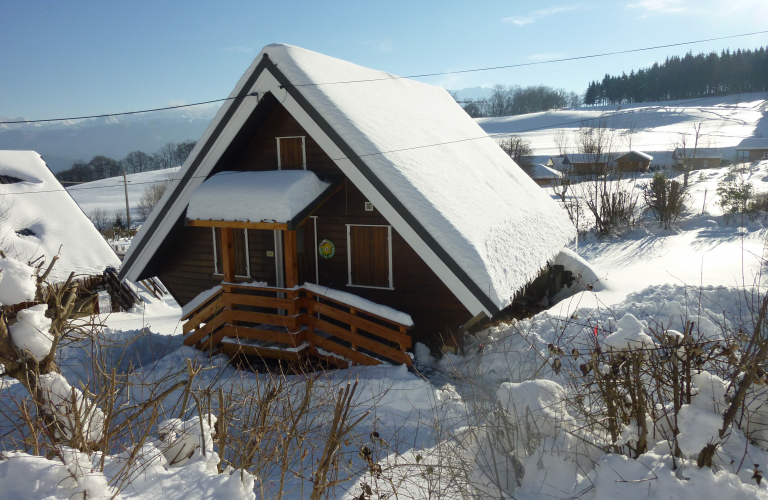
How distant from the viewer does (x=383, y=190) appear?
7.57 m

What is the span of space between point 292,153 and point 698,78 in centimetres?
11837

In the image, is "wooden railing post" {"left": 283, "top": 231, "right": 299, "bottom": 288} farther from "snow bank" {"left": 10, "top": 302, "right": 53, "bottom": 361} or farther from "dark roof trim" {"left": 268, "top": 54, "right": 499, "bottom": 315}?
"snow bank" {"left": 10, "top": 302, "right": 53, "bottom": 361}

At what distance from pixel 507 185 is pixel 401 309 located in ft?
17.7

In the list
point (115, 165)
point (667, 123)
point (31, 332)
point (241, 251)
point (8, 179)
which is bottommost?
point (115, 165)

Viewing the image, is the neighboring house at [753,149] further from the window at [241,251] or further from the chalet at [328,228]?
the window at [241,251]

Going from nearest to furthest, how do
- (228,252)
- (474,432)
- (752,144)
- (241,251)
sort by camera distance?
(474,432)
(228,252)
(241,251)
(752,144)

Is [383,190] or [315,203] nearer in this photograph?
[383,190]

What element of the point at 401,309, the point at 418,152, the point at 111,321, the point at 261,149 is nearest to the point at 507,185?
the point at 418,152

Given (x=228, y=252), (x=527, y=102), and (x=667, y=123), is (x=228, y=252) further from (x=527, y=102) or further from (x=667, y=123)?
(x=527, y=102)

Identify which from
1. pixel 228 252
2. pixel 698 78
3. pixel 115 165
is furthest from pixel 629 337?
pixel 115 165

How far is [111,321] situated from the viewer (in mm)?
15227

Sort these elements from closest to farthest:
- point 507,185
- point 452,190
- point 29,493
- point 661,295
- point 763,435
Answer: point 29,493
point 763,435
point 452,190
point 661,295
point 507,185

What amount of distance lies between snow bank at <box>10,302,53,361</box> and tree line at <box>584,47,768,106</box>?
121 meters

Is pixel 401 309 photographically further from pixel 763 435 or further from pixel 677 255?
pixel 677 255
